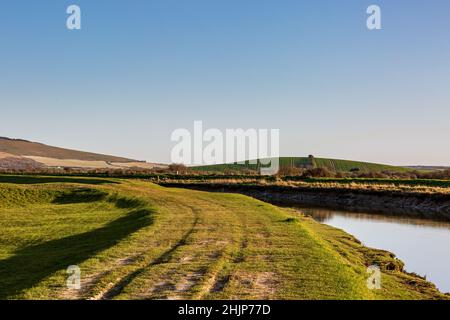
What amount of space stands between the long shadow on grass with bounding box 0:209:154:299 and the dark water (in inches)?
442

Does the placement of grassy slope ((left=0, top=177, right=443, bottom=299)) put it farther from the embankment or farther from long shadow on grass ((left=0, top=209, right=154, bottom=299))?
the embankment

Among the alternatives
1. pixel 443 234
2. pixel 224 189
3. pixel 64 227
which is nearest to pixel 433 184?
pixel 224 189

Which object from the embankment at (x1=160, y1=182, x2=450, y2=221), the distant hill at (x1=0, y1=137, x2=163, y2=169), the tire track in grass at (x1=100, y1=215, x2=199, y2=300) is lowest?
the embankment at (x1=160, y1=182, x2=450, y2=221)

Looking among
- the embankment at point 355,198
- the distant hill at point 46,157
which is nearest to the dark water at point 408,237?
the embankment at point 355,198

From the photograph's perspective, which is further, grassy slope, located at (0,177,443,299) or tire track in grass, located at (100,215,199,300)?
grassy slope, located at (0,177,443,299)

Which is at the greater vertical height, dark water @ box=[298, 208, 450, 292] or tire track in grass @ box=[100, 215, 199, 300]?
tire track in grass @ box=[100, 215, 199, 300]

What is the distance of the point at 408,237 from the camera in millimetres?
26797

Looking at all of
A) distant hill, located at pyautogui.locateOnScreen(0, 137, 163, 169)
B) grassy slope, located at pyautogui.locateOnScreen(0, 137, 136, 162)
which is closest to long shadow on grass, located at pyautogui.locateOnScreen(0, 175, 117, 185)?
distant hill, located at pyautogui.locateOnScreen(0, 137, 163, 169)

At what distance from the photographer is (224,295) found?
9734 mm

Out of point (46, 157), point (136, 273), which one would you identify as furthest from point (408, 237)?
point (46, 157)

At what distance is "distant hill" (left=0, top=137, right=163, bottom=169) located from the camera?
452 ft
